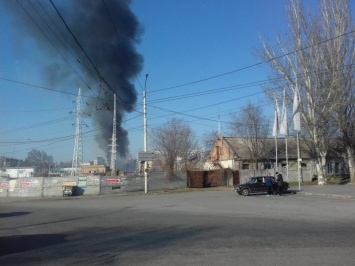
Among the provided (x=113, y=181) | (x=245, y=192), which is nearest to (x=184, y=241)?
(x=245, y=192)

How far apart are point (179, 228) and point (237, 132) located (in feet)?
156

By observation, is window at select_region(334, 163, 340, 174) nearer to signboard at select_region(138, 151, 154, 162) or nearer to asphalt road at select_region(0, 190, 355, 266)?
signboard at select_region(138, 151, 154, 162)

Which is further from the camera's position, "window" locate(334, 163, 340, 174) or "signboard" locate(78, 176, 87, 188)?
"window" locate(334, 163, 340, 174)

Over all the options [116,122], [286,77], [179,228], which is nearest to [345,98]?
[286,77]

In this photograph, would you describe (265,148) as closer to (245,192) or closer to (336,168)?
(336,168)

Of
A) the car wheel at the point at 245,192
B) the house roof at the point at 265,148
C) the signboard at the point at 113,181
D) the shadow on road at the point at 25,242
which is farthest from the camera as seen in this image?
the house roof at the point at 265,148

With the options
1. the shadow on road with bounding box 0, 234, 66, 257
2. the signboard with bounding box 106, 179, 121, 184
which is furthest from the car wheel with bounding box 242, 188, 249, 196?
the shadow on road with bounding box 0, 234, 66, 257

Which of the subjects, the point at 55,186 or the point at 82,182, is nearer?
the point at 55,186

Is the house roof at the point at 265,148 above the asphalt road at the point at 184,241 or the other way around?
above

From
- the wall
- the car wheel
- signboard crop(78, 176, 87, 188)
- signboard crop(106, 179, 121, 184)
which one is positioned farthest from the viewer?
signboard crop(106, 179, 121, 184)

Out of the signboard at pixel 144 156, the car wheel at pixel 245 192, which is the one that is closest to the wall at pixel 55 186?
the signboard at pixel 144 156

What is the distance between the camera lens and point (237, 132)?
59.0m

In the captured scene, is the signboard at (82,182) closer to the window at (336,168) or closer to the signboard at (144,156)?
the signboard at (144,156)

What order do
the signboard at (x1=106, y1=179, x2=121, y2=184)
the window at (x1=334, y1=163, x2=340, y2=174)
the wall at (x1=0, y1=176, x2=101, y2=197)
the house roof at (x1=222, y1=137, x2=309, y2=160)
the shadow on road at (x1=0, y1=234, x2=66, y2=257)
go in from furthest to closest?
1. the window at (x1=334, y1=163, x2=340, y2=174)
2. the house roof at (x1=222, y1=137, x2=309, y2=160)
3. the signboard at (x1=106, y1=179, x2=121, y2=184)
4. the wall at (x1=0, y1=176, x2=101, y2=197)
5. the shadow on road at (x1=0, y1=234, x2=66, y2=257)
